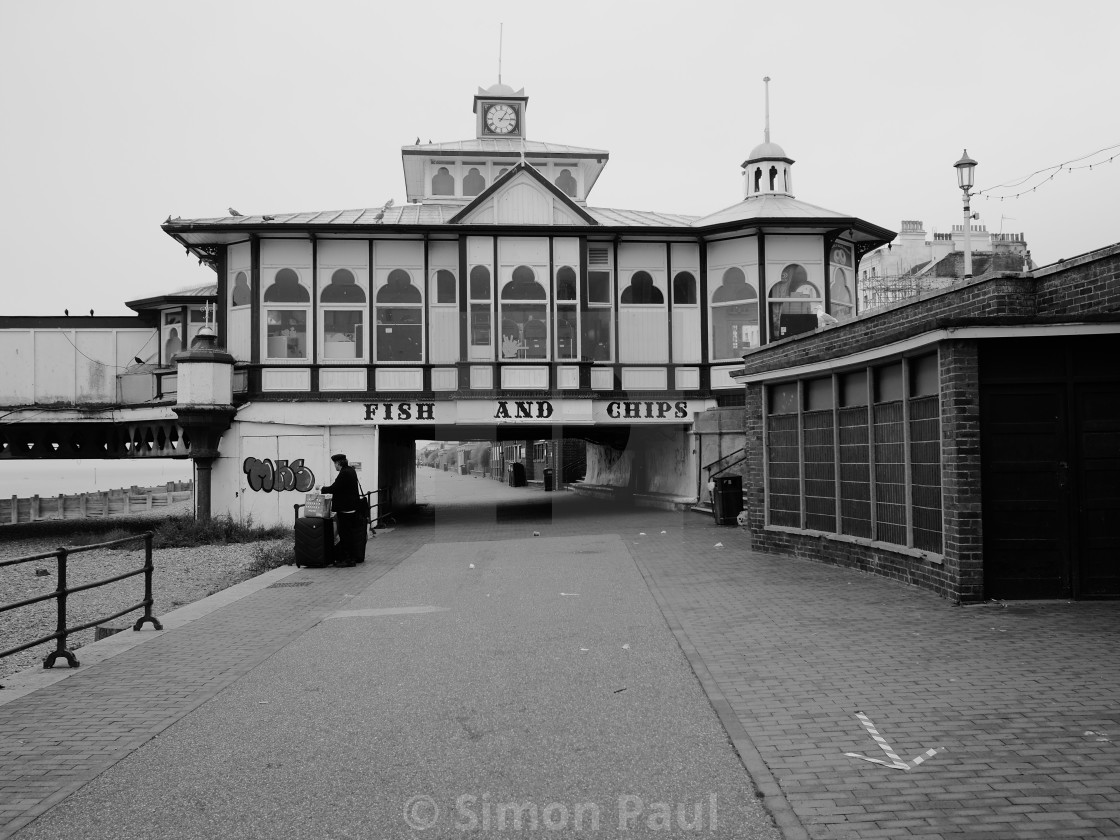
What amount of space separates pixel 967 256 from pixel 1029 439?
6.34 m

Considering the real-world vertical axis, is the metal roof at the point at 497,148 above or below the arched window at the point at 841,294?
above

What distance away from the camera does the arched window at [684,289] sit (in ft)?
84.5

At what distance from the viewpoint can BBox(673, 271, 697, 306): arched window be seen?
25.8 metres

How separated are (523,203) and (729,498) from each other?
31.3 ft

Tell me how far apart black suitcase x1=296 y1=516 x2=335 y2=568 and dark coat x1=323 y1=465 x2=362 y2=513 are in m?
0.33

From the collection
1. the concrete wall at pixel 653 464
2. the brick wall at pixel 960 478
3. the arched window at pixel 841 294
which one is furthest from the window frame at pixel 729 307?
the brick wall at pixel 960 478

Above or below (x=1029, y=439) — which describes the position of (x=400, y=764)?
below

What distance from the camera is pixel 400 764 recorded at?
5523 millimetres

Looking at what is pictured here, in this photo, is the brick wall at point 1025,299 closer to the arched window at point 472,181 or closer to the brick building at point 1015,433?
the brick building at point 1015,433

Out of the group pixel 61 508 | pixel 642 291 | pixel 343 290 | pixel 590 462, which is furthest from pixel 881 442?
pixel 61 508

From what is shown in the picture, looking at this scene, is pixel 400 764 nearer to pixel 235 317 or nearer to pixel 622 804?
pixel 622 804

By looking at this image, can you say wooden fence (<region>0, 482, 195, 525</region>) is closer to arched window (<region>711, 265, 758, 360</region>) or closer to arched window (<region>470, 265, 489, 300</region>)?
arched window (<region>470, 265, 489, 300</region>)

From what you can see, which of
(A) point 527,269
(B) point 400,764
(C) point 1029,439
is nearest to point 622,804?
(B) point 400,764

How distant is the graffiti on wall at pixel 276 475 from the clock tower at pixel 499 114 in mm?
16576
